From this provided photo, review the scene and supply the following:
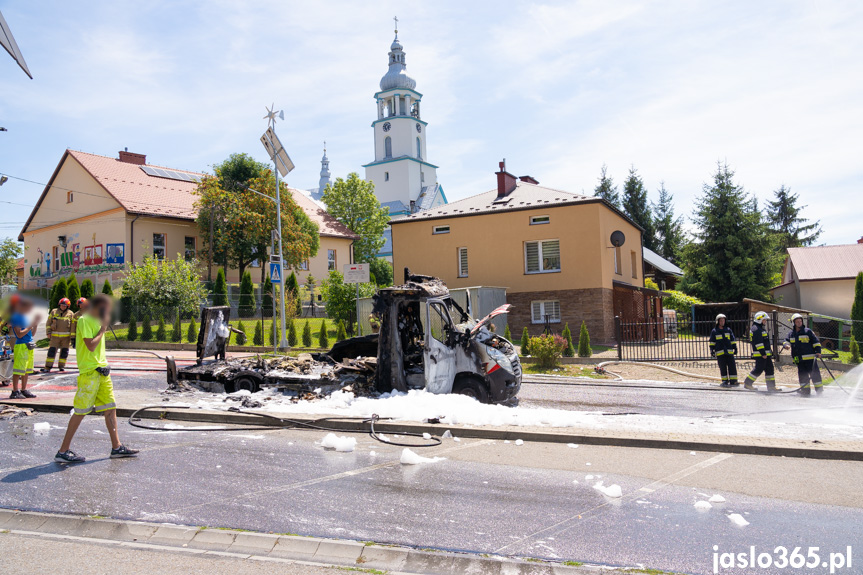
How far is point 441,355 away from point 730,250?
3449 cm

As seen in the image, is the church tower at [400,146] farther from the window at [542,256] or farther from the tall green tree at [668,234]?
the window at [542,256]

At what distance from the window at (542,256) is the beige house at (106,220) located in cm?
1848

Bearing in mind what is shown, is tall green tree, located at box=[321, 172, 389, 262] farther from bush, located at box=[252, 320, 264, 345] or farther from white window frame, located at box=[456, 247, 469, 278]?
bush, located at box=[252, 320, 264, 345]

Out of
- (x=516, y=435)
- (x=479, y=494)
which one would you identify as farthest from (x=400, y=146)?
Result: (x=479, y=494)

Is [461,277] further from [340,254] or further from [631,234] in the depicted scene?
[340,254]

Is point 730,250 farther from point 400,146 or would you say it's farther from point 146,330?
point 400,146

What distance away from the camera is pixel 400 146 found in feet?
279

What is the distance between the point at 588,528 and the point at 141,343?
77.8 ft

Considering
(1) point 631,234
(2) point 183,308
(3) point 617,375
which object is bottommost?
(3) point 617,375

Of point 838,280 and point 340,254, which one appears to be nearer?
point 838,280

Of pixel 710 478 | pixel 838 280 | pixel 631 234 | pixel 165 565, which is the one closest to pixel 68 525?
pixel 165 565

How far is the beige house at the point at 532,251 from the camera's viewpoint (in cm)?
2814

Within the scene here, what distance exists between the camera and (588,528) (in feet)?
16.4

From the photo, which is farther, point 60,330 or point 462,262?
point 462,262
